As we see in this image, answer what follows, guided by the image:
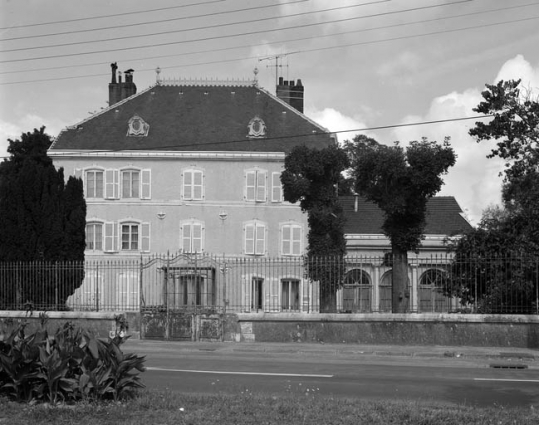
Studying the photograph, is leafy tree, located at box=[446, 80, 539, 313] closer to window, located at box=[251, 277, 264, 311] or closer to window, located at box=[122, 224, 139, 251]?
window, located at box=[251, 277, 264, 311]

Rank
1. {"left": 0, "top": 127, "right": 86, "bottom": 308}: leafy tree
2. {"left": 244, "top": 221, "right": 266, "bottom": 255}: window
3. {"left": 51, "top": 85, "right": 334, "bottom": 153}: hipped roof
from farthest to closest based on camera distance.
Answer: {"left": 51, "top": 85, "right": 334, "bottom": 153}: hipped roof → {"left": 244, "top": 221, "right": 266, "bottom": 255}: window → {"left": 0, "top": 127, "right": 86, "bottom": 308}: leafy tree

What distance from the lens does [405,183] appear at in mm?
23547

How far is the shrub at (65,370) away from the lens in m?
8.68

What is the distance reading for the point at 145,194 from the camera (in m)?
45.8

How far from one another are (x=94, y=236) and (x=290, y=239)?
12.0 m

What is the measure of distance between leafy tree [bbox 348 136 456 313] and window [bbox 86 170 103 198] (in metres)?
25.5

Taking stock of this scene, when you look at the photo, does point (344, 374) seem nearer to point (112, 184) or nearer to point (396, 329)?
point (396, 329)

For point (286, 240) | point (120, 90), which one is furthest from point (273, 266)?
point (120, 90)

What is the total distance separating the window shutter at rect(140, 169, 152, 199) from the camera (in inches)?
1802

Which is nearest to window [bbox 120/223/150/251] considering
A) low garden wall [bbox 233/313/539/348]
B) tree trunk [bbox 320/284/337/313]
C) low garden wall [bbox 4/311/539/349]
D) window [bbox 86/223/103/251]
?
window [bbox 86/223/103/251]

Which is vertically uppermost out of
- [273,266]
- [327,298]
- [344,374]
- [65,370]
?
[273,266]

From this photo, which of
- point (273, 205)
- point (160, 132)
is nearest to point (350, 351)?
point (273, 205)

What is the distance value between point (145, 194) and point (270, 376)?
1322 inches

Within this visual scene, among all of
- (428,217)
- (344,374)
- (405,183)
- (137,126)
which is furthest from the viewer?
(428,217)
